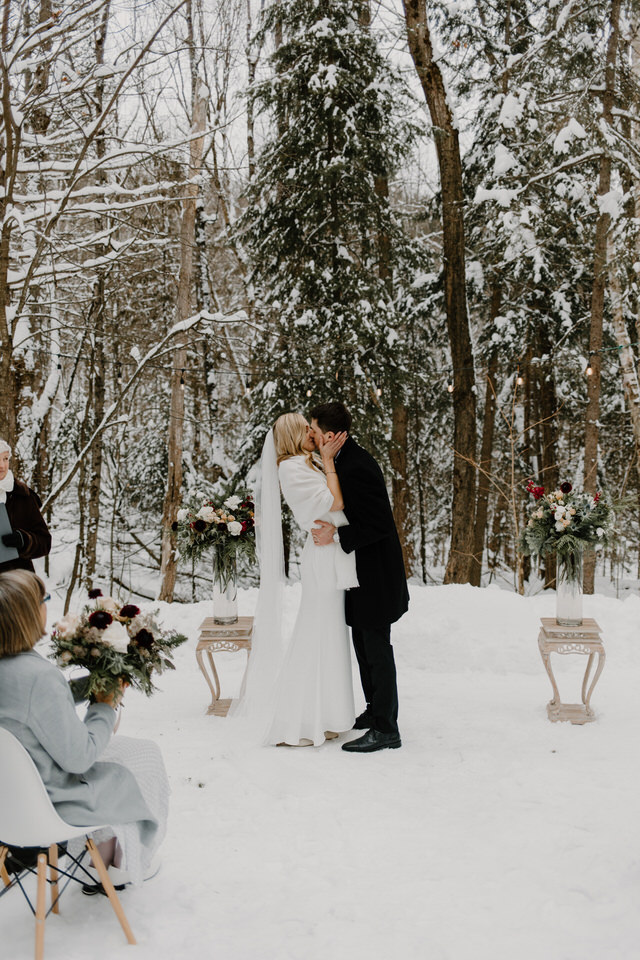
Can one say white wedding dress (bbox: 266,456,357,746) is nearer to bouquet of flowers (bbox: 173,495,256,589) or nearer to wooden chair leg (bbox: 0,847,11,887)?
→ bouquet of flowers (bbox: 173,495,256,589)

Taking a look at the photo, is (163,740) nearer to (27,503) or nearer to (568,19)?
(27,503)

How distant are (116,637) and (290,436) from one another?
Answer: 2.42m

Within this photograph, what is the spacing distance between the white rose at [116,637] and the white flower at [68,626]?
0.41 ft

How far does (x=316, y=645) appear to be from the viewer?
5.02 m

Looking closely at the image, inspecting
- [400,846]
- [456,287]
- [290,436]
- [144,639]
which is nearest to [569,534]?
[290,436]

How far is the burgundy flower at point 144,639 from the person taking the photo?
3.15 meters

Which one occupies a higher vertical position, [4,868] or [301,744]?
[4,868]

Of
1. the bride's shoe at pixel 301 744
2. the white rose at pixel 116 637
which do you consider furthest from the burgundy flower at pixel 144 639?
the bride's shoe at pixel 301 744

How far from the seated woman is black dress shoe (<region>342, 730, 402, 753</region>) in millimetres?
2126

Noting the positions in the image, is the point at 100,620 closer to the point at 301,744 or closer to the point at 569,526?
the point at 301,744

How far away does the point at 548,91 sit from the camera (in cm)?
1130

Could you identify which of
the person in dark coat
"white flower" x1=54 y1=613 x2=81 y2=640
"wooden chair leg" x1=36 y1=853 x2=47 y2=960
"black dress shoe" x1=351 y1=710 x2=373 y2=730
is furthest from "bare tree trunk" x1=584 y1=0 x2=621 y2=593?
"wooden chair leg" x1=36 y1=853 x2=47 y2=960

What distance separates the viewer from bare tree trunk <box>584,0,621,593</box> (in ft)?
33.1

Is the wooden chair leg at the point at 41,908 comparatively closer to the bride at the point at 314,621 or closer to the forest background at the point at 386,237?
the bride at the point at 314,621
